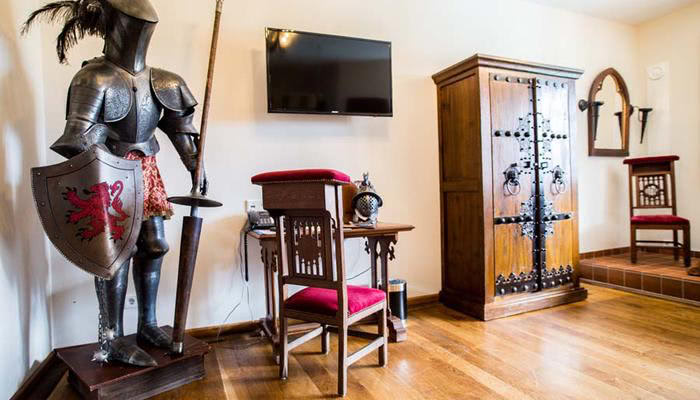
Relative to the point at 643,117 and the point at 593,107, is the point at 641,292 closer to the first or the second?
the point at 593,107

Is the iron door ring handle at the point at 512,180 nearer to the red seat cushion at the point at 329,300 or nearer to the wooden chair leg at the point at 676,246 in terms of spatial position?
the red seat cushion at the point at 329,300

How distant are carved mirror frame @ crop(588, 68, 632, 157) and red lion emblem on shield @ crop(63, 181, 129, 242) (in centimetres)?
420

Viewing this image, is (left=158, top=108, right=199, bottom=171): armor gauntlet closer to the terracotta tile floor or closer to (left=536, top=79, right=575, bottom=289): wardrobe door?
(left=536, top=79, right=575, bottom=289): wardrobe door

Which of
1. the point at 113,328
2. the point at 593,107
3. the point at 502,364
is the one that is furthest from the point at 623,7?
the point at 113,328

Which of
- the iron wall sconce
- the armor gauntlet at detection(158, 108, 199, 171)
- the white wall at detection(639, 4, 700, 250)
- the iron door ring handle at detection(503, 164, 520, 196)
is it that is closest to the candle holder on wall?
the white wall at detection(639, 4, 700, 250)

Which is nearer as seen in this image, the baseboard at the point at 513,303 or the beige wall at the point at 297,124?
the beige wall at the point at 297,124

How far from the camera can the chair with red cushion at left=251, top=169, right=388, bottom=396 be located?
1697 mm

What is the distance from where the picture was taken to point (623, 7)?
3859 millimetres

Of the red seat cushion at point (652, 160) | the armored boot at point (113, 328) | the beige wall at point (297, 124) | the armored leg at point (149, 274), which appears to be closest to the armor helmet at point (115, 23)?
the beige wall at point (297, 124)

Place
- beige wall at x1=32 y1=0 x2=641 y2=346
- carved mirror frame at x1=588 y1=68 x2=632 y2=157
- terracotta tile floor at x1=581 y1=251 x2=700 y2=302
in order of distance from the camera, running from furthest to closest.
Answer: carved mirror frame at x1=588 y1=68 x2=632 y2=157 → terracotta tile floor at x1=581 y1=251 x2=700 y2=302 → beige wall at x1=32 y1=0 x2=641 y2=346

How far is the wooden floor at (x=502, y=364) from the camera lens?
1.74m

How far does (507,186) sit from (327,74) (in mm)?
1527

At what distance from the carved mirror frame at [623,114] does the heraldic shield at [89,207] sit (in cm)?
418

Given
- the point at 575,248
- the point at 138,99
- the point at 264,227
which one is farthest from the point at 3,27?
the point at 575,248
